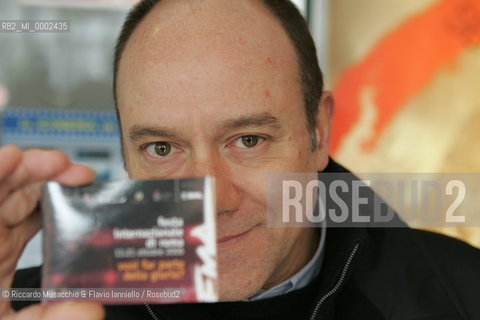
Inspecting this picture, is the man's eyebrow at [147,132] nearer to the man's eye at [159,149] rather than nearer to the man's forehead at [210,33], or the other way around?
the man's eye at [159,149]

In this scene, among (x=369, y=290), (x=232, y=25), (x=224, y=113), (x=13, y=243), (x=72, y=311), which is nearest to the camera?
(x=72, y=311)

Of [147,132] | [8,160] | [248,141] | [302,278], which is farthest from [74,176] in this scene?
[302,278]

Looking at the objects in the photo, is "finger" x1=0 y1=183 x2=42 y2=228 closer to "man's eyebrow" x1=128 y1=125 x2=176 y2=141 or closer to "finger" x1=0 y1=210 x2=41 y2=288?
"finger" x1=0 y1=210 x2=41 y2=288

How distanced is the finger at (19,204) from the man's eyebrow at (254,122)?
0.42 meters

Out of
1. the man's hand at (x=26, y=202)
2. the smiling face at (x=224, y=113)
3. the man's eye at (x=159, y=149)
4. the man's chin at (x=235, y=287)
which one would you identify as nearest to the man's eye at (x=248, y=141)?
the smiling face at (x=224, y=113)

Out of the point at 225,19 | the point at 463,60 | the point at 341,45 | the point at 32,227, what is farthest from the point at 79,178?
the point at 463,60

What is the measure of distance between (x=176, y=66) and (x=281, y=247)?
471mm

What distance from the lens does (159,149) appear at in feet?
4.17

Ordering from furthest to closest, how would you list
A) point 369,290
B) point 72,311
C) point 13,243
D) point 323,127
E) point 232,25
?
point 323,127
point 369,290
point 232,25
point 13,243
point 72,311

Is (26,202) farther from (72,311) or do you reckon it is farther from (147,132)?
(147,132)

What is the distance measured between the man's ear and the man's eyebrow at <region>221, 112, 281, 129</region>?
27 cm

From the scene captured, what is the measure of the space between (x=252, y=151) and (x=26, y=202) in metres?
0.53

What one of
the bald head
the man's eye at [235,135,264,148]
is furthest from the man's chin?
the bald head

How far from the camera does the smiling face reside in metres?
1.18
